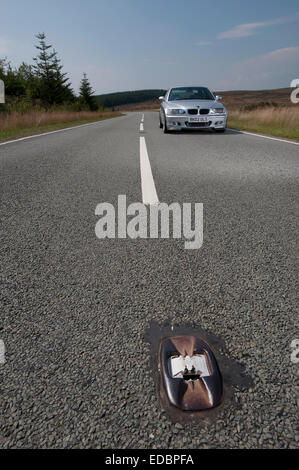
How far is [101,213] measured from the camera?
2666 mm

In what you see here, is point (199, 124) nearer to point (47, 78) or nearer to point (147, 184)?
point (147, 184)

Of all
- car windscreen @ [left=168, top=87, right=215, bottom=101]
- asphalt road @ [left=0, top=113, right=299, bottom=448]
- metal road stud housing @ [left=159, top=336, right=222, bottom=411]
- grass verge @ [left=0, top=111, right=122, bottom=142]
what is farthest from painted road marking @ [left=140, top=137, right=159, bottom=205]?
grass verge @ [left=0, top=111, right=122, bottom=142]

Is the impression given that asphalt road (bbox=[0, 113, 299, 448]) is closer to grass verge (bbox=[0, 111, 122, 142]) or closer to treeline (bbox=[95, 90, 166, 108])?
grass verge (bbox=[0, 111, 122, 142])

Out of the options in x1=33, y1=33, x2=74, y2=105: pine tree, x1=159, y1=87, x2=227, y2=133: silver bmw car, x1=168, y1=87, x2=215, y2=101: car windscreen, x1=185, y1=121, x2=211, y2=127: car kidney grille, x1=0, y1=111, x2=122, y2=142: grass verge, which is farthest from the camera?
x1=33, y1=33, x2=74, y2=105: pine tree

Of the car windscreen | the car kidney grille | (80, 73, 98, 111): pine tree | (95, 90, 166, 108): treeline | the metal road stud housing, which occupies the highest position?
(95, 90, 166, 108): treeline

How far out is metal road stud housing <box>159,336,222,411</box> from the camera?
3.10 ft

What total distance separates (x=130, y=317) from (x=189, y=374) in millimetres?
397

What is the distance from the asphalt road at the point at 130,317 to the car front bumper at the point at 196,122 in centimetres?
732

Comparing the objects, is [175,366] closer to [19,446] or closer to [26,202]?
[19,446]

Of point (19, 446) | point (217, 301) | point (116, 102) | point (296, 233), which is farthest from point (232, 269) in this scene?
point (116, 102)

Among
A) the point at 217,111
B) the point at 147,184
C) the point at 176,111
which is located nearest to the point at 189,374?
the point at 147,184

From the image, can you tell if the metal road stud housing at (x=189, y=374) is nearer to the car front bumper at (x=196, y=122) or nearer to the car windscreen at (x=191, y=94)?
the car front bumper at (x=196, y=122)

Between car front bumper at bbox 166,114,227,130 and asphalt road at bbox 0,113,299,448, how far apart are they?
24.0 feet

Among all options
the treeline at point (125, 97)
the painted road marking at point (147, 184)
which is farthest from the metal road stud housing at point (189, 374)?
the treeline at point (125, 97)
